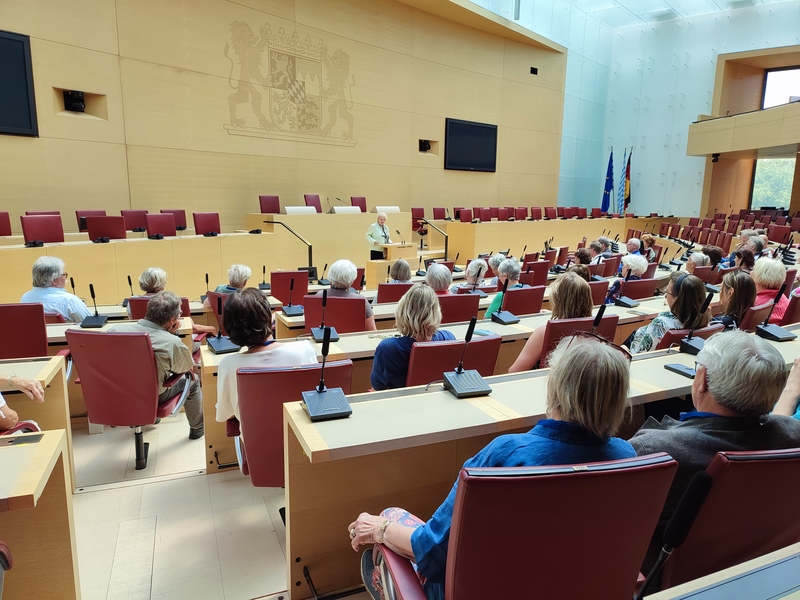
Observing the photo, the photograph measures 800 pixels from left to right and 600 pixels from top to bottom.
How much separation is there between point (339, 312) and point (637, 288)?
9.34ft

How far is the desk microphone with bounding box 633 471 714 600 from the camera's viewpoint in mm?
1118

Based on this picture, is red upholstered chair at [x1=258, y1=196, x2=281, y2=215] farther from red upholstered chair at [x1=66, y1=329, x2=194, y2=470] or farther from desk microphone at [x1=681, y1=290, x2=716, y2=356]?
desk microphone at [x1=681, y1=290, x2=716, y2=356]

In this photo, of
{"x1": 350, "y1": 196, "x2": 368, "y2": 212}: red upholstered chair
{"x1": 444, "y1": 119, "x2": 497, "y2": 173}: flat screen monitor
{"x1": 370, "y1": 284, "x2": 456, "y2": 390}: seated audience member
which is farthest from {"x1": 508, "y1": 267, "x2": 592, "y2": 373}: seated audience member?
{"x1": 444, "y1": 119, "x2": 497, "y2": 173}: flat screen monitor

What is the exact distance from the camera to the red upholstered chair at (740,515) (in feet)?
3.72

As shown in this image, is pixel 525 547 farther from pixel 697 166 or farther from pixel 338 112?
pixel 697 166

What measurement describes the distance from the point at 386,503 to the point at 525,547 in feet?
2.70

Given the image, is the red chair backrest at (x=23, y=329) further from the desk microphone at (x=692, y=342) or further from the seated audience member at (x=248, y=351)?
the desk microphone at (x=692, y=342)

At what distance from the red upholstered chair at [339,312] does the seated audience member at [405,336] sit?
1071 millimetres

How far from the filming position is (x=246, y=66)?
9.70 metres

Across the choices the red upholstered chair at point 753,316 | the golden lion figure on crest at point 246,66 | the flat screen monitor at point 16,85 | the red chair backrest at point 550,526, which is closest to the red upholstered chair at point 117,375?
the red chair backrest at point 550,526

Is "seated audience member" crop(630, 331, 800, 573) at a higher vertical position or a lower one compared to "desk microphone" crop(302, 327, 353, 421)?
higher

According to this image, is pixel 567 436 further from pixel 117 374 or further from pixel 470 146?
pixel 470 146

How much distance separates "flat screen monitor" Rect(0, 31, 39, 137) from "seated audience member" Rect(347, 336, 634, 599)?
873 cm

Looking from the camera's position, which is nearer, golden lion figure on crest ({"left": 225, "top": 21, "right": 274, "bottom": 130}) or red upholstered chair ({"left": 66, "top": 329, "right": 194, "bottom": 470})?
red upholstered chair ({"left": 66, "top": 329, "right": 194, "bottom": 470})
